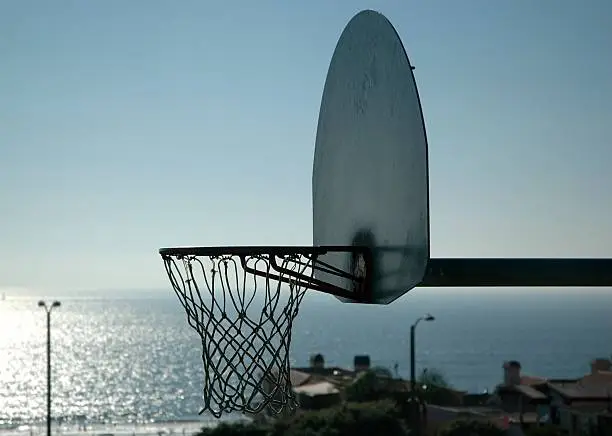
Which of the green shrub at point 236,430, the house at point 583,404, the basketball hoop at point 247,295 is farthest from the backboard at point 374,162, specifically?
the house at point 583,404

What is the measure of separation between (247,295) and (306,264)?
22 cm

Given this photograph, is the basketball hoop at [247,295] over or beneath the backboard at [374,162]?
beneath

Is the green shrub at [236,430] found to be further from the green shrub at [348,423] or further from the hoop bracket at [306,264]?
the hoop bracket at [306,264]

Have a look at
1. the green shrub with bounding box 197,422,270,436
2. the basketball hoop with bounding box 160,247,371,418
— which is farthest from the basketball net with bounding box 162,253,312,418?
the green shrub with bounding box 197,422,270,436

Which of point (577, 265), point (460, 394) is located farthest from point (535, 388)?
point (577, 265)

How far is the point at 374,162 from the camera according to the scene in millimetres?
3059

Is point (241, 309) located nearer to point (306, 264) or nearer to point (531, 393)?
point (306, 264)

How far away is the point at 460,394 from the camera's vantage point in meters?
24.7

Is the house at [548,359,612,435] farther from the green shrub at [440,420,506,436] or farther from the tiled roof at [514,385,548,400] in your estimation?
the green shrub at [440,420,506,436]

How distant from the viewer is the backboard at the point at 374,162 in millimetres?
2693

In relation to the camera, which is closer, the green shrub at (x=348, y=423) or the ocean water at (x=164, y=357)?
the green shrub at (x=348, y=423)

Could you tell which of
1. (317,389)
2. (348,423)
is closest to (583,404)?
(348,423)

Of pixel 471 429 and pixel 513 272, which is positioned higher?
pixel 513 272

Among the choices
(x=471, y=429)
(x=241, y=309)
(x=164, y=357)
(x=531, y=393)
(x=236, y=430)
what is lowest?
(x=164, y=357)
